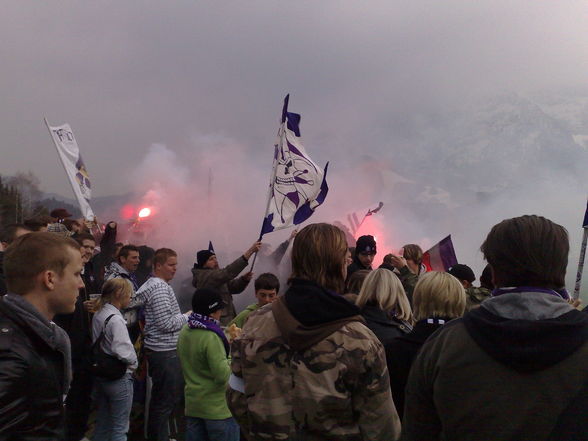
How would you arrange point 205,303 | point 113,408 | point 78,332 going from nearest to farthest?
point 205,303, point 78,332, point 113,408

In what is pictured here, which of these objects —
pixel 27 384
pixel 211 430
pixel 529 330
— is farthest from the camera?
pixel 211 430

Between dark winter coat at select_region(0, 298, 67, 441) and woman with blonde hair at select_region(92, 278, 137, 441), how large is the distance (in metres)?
2.95

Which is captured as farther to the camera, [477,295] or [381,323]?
[477,295]

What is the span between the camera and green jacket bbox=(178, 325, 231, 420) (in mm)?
4465

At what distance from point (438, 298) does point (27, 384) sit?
237 cm

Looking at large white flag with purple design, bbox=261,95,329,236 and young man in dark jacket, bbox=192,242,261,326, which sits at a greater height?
large white flag with purple design, bbox=261,95,329,236

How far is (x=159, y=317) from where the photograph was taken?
19.0ft

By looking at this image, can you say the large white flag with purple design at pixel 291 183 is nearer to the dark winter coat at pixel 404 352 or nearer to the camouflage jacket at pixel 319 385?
the dark winter coat at pixel 404 352

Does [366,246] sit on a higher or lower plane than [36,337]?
higher

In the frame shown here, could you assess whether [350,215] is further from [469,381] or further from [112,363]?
[469,381]

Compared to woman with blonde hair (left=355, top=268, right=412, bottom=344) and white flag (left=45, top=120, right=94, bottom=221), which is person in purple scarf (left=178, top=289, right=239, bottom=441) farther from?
white flag (left=45, top=120, right=94, bottom=221)

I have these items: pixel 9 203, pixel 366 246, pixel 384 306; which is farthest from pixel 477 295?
pixel 9 203

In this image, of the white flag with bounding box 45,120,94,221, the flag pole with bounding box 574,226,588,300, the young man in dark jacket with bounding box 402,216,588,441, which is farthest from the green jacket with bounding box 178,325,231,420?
the white flag with bounding box 45,120,94,221

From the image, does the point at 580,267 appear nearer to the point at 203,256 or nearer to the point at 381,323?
the point at 381,323
